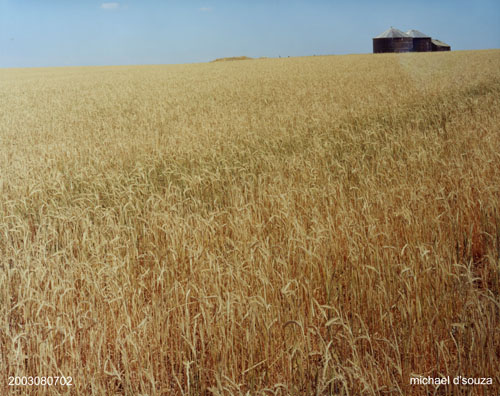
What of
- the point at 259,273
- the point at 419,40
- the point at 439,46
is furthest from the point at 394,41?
the point at 259,273

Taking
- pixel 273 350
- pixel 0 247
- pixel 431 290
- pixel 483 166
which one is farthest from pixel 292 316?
pixel 483 166

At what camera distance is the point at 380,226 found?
138 inches

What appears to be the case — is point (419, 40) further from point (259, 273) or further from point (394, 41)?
point (259, 273)

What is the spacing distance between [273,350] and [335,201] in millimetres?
2355

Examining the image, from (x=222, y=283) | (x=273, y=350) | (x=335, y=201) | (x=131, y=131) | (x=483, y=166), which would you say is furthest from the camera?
(x=131, y=131)

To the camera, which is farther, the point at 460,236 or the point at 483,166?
the point at 483,166

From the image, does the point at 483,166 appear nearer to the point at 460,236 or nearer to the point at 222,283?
the point at 460,236

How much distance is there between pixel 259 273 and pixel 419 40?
3262 inches

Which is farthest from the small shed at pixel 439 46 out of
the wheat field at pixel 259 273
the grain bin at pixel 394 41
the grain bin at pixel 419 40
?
the wheat field at pixel 259 273

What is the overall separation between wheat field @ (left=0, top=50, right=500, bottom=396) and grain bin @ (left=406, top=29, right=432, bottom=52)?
247 ft

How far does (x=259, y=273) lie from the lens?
2719 mm

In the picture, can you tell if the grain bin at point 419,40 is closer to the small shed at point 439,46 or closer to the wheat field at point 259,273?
the small shed at point 439,46

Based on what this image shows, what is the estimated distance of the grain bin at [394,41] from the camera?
2793 inches

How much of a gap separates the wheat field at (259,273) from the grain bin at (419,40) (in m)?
75.4
